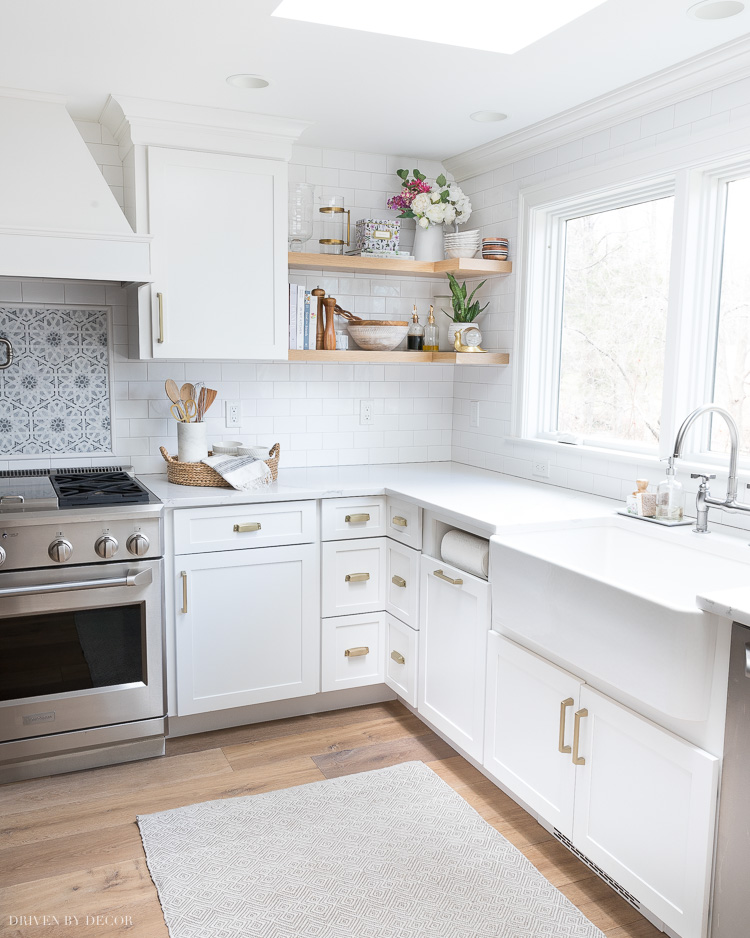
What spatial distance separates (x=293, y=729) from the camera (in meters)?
3.19

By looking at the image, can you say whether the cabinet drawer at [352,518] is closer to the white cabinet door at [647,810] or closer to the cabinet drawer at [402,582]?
the cabinet drawer at [402,582]

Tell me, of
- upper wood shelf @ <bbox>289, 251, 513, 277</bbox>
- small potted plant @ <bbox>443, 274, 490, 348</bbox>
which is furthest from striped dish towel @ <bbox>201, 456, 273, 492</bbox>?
small potted plant @ <bbox>443, 274, 490, 348</bbox>

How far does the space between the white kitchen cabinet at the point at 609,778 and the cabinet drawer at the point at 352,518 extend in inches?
32.9

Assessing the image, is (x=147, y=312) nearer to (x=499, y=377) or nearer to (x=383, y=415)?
(x=383, y=415)

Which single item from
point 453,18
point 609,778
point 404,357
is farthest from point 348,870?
point 453,18

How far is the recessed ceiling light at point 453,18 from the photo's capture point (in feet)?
7.35

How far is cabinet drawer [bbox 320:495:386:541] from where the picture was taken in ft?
10.4

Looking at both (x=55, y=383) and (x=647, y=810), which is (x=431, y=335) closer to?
(x=55, y=383)

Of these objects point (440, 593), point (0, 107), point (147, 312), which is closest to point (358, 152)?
point (147, 312)

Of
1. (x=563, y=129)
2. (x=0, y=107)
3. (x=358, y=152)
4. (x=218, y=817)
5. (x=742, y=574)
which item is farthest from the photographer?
(x=358, y=152)

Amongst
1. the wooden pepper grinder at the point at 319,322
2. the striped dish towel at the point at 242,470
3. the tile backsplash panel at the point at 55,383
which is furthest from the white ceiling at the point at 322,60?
the striped dish towel at the point at 242,470

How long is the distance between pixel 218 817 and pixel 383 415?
202 centimetres

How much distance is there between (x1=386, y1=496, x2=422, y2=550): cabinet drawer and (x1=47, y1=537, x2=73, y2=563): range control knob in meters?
1.22

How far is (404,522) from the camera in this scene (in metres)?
3.15
